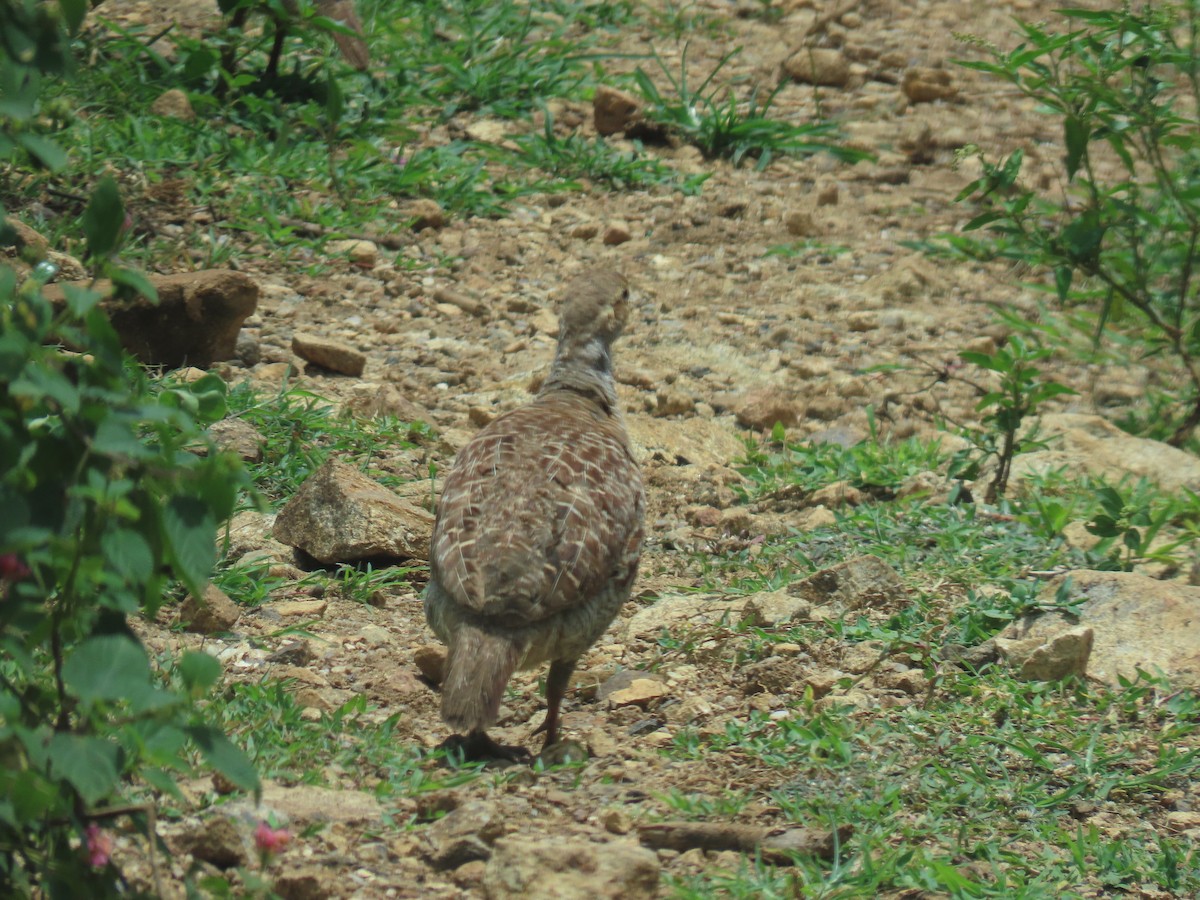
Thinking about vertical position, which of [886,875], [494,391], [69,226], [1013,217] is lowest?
[494,391]

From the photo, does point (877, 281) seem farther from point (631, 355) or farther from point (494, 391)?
point (494, 391)

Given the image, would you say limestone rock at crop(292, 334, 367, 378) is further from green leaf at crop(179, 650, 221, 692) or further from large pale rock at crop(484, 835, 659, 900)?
green leaf at crop(179, 650, 221, 692)

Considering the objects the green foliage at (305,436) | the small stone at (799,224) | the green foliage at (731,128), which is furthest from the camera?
the green foliage at (731,128)

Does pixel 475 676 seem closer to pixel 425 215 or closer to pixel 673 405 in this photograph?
pixel 673 405

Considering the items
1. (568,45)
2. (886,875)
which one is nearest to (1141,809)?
(886,875)

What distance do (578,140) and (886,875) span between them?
21.3 feet

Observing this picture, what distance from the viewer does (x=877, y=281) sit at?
8.46m

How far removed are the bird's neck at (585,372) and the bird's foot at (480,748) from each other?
1808 millimetres

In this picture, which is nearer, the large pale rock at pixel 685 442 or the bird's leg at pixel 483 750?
the bird's leg at pixel 483 750

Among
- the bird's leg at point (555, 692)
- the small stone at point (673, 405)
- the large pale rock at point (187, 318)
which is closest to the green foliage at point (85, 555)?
the bird's leg at point (555, 692)

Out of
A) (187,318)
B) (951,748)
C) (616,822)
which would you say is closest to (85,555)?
(616,822)

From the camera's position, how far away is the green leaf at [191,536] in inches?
94.6

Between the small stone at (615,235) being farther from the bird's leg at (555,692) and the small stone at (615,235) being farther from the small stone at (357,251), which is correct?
the bird's leg at (555,692)

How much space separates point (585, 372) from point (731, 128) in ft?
13.9
